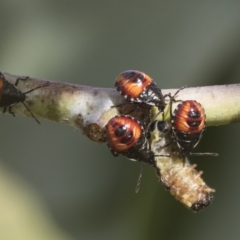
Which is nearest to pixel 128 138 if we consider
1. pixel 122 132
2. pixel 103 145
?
pixel 122 132

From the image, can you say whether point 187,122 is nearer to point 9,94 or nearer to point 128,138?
point 128,138

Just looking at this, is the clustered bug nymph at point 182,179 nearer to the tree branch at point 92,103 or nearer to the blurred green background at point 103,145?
the tree branch at point 92,103

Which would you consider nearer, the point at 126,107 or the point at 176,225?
the point at 126,107

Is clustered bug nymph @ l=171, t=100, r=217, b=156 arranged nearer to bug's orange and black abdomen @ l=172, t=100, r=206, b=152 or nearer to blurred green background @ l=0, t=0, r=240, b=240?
bug's orange and black abdomen @ l=172, t=100, r=206, b=152

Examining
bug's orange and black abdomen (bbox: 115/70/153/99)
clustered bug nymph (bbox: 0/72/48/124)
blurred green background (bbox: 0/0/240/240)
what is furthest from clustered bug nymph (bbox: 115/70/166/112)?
blurred green background (bbox: 0/0/240/240)

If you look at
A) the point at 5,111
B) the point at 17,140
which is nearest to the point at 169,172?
the point at 5,111

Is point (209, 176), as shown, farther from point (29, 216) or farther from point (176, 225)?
point (29, 216)

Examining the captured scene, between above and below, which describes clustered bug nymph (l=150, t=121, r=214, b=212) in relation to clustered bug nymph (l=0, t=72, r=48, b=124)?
below

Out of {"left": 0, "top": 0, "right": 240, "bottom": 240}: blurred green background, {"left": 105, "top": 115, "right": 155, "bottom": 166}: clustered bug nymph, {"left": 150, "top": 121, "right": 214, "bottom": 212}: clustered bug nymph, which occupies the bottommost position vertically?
{"left": 150, "top": 121, "right": 214, "bottom": 212}: clustered bug nymph
